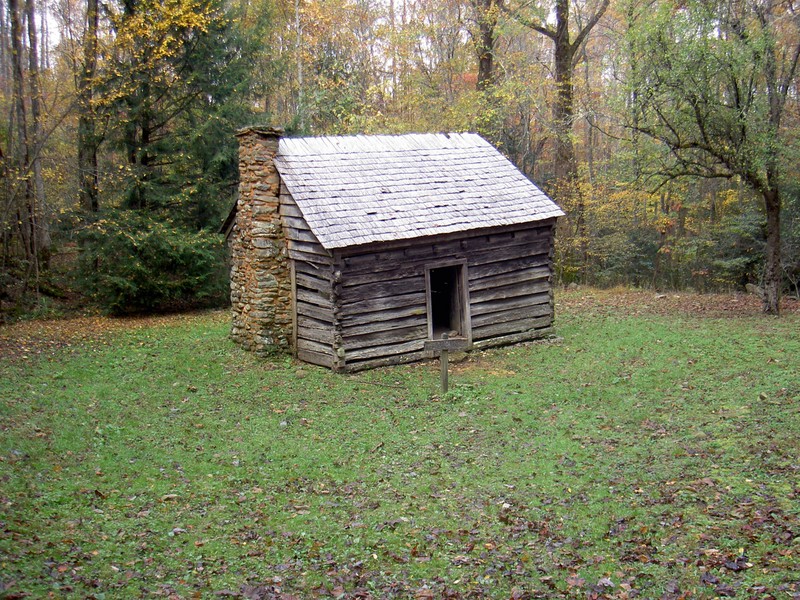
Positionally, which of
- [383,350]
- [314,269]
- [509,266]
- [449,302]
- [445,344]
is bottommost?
[383,350]

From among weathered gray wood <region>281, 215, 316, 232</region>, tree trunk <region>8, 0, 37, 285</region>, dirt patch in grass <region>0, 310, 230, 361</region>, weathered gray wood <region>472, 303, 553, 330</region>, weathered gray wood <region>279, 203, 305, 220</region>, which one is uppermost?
tree trunk <region>8, 0, 37, 285</region>

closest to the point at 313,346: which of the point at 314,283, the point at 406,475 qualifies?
the point at 314,283

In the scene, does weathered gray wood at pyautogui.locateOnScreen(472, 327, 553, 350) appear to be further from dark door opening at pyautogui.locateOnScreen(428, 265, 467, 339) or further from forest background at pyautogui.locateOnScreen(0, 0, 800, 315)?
forest background at pyautogui.locateOnScreen(0, 0, 800, 315)

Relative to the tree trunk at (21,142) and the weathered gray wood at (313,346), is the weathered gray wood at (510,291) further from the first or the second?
the tree trunk at (21,142)

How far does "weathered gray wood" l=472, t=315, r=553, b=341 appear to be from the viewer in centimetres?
1554

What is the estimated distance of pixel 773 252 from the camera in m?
16.8

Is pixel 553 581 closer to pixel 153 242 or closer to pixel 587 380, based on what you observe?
pixel 587 380

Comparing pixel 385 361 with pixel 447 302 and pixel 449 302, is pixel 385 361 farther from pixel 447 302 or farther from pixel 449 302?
pixel 447 302

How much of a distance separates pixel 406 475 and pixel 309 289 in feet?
20.3

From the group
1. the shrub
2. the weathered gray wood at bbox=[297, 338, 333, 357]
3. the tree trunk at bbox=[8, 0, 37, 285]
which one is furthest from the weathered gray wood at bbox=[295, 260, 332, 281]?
the tree trunk at bbox=[8, 0, 37, 285]

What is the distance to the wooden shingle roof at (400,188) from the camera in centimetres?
1379

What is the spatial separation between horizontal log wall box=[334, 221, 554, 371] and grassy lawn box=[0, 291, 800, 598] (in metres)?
0.69

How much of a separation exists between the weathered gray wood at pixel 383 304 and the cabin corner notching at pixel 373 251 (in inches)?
0.9

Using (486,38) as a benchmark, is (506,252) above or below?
below
